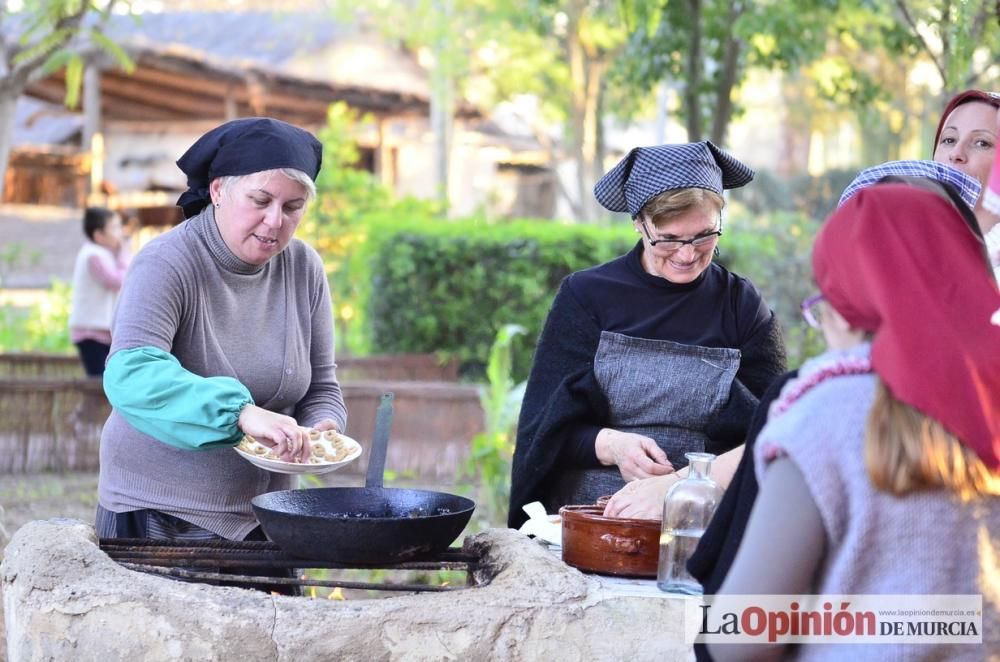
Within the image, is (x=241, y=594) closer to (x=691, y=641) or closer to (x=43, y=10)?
(x=691, y=641)

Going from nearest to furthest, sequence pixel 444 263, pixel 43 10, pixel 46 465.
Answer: pixel 43 10 → pixel 46 465 → pixel 444 263

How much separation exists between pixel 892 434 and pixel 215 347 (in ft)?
6.55

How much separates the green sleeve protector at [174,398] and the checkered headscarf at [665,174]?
Answer: 1127 millimetres

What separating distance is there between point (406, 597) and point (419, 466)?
18.4ft

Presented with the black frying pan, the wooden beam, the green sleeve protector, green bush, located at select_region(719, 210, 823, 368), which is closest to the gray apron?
the black frying pan

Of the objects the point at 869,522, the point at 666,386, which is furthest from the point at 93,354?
the point at 869,522

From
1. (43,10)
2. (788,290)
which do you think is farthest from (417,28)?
(43,10)

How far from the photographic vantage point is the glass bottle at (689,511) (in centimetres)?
263

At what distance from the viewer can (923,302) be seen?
183 cm

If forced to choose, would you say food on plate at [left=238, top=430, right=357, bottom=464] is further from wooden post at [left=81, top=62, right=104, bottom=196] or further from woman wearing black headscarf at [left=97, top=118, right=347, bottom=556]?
wooden post at [left=81, top=62, right=104, bottom=196]

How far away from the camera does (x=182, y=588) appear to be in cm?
280

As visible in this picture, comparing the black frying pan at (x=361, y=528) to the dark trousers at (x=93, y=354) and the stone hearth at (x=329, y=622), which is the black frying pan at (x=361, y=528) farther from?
the dark trousers at (x=93, y=354)

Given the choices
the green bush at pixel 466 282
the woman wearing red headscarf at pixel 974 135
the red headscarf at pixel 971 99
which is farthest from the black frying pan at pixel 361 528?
the green bush at pixel 466 282

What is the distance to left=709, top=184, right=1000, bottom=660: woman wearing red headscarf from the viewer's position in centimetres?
181
